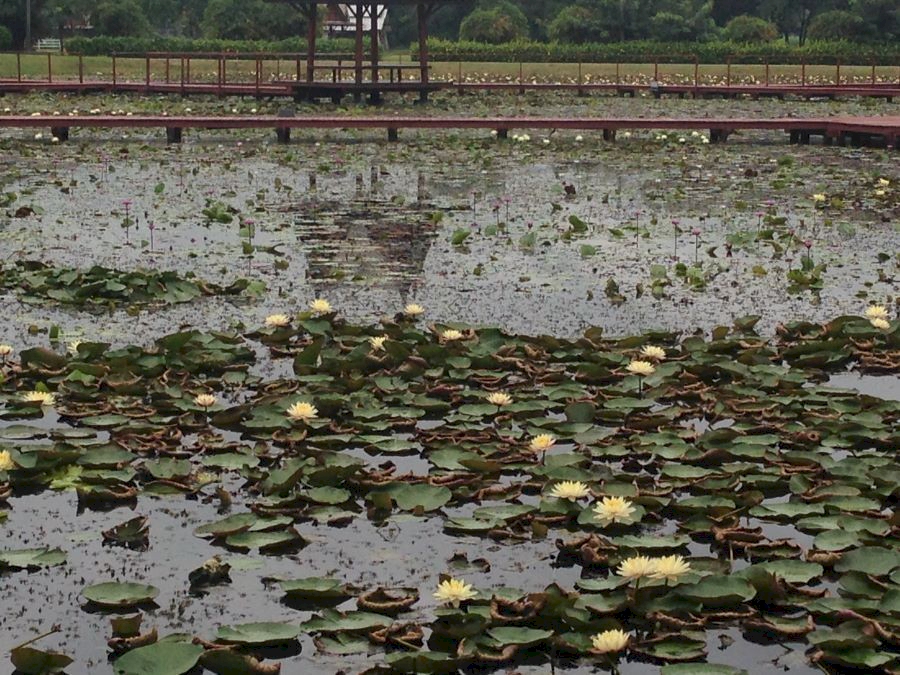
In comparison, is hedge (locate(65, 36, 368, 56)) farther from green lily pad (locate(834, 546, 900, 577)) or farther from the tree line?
green lily pad (locate(834, 546, 900, 577))

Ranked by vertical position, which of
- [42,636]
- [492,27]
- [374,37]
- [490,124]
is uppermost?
[492,27]

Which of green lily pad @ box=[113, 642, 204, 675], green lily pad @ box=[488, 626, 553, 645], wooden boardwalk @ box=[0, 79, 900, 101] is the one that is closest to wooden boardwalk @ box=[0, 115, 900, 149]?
wooden boardwalk @ box=[0, 79, 900, 101]

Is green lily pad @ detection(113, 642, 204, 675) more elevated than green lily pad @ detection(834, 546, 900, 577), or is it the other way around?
green lily pad @ detection(834, 546, 900, 577)

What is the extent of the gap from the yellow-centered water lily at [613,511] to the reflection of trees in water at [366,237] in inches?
160

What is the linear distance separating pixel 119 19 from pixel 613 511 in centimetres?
4755

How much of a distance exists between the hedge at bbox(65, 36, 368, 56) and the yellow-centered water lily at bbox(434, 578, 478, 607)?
1647 inches

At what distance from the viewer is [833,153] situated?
58.1 feet

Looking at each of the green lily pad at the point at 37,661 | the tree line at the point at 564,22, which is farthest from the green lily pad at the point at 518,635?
the tree line at the point at 564,22

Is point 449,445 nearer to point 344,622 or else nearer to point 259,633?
point 344,622

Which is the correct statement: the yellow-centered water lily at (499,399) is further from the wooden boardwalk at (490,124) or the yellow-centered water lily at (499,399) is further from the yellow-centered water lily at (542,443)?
the wooden boardwalk at (490,124)

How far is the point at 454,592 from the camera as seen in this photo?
349cm

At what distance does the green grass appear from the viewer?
3559 cm

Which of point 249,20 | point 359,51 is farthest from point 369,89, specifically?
point 249,20

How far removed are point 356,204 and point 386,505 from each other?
7.84m
